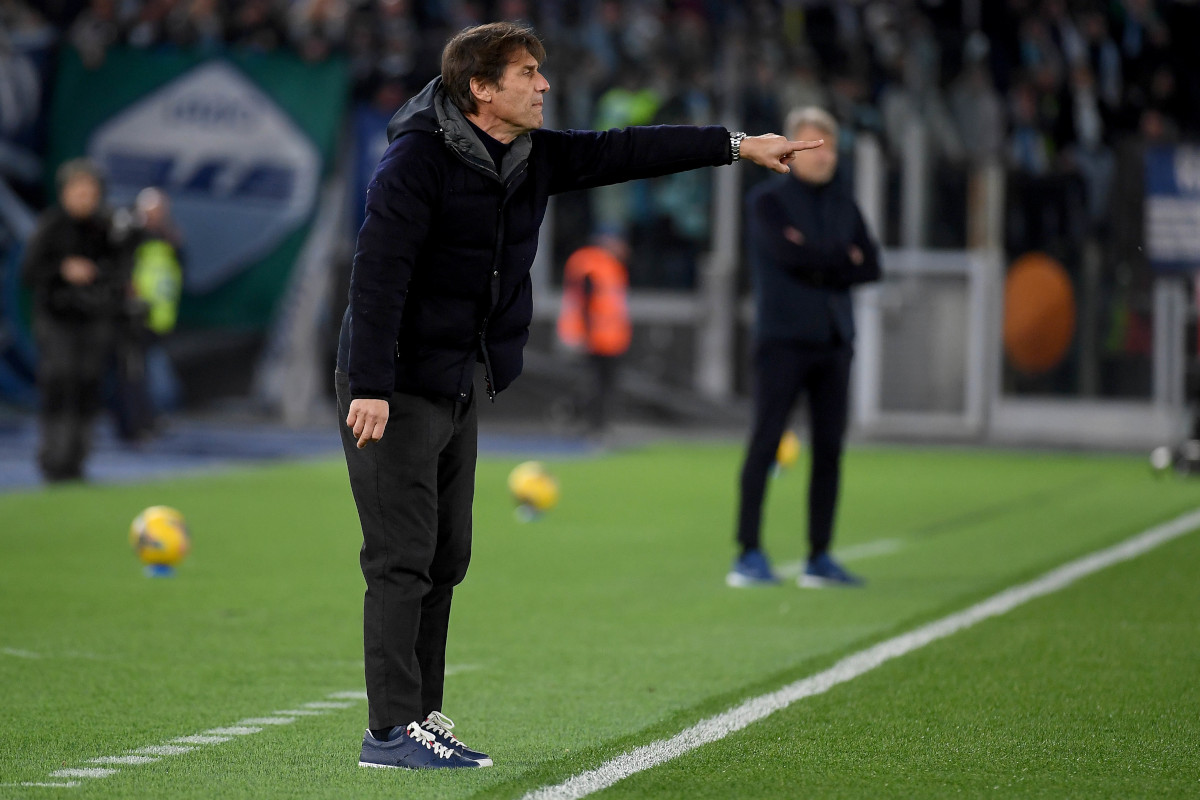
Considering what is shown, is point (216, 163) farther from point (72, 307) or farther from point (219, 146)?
point (72, 307)

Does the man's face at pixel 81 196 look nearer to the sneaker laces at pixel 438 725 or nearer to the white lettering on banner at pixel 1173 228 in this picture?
the white lettering on banner at pixel 1173 228

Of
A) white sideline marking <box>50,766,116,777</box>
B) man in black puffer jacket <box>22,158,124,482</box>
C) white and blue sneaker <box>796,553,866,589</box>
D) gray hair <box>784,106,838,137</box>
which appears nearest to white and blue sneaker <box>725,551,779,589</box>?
white and blue sneaker <box>796,553,866,589</box>

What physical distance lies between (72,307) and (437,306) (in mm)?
9240

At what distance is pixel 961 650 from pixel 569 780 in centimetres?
253

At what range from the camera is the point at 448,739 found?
4.98 metres

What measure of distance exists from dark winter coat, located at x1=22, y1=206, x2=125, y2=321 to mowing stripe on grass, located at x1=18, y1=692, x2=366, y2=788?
8.01 meters

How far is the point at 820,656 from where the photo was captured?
6.89m

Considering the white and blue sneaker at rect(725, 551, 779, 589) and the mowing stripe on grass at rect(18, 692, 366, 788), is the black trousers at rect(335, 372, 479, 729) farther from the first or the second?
the white and blue sneaker at rect(725, 551, 779, 589)

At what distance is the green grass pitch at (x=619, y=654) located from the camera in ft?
16.2

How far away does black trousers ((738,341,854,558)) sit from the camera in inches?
344

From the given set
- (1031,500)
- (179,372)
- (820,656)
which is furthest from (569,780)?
(179,372)

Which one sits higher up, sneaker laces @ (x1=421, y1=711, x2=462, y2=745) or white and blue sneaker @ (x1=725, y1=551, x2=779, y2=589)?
sneaker laces @ (x1=421, y1=711, x2=462, y2=745)

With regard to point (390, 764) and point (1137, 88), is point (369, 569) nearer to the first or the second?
point (390, 764)

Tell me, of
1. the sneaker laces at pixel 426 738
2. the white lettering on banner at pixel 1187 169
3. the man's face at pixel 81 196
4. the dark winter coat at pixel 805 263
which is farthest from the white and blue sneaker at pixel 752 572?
the white lettering on banner at pixel 1187 169
